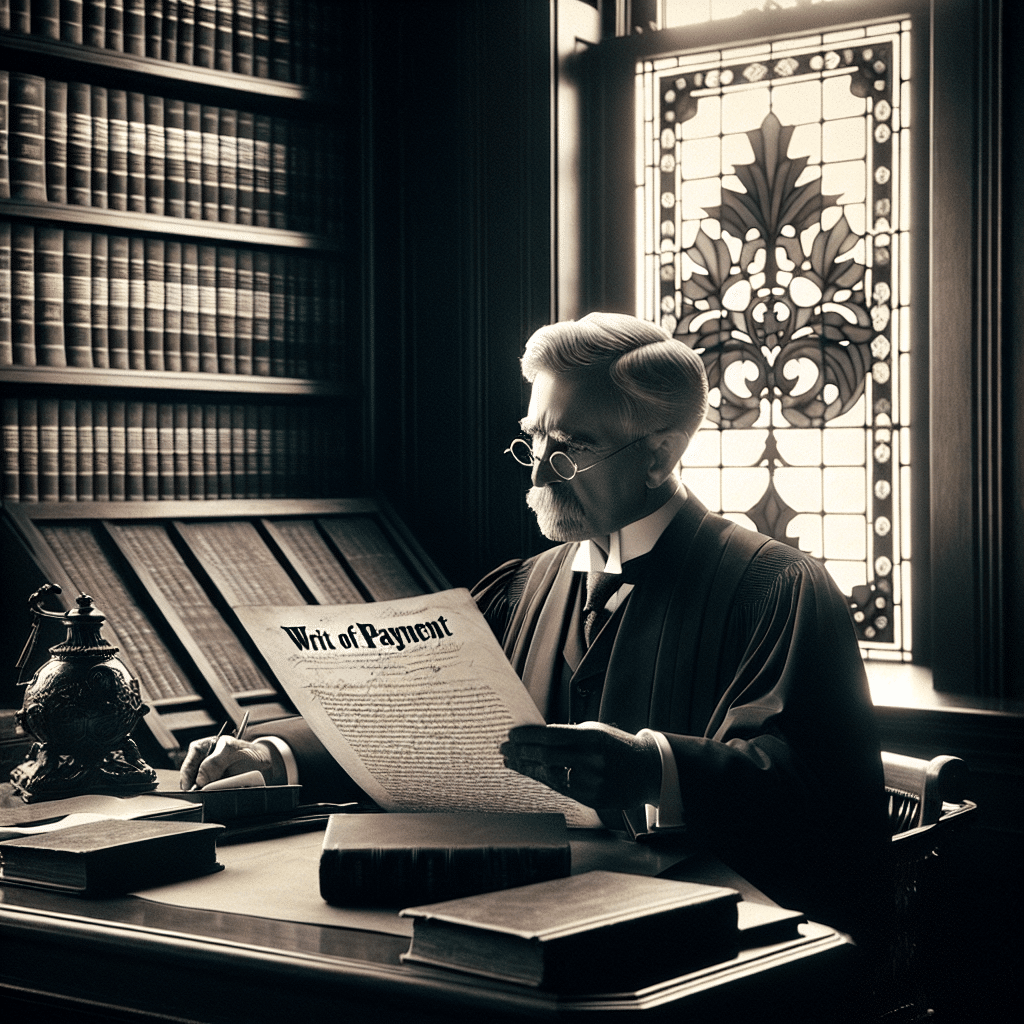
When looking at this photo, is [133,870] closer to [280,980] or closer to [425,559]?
[280,980]

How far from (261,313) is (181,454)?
48 cm

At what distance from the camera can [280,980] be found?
1.30 metres

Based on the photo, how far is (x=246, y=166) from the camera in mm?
3973

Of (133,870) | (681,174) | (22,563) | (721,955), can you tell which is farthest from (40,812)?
(681,174)

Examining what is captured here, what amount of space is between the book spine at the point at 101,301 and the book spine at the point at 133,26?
501mm

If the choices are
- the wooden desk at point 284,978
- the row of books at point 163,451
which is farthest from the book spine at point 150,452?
the wooden desk at point 284,978

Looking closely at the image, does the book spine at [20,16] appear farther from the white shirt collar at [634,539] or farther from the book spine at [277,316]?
the white shirt collar at [634,539]

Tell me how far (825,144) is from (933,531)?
1.13 m

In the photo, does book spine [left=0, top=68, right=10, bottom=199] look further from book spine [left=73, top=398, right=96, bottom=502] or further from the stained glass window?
the stained glass window

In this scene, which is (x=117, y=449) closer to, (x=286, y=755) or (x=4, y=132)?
(x=4, y=132)

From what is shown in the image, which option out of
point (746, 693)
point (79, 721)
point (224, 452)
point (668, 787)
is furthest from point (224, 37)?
point (668, 787)

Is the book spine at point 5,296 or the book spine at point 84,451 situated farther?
the book spine at point 84,451

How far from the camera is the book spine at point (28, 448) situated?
11.6 feet

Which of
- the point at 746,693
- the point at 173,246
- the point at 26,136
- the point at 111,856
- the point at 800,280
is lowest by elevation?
the point at 111,856
